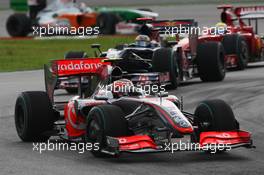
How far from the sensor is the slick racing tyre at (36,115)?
1361 cm

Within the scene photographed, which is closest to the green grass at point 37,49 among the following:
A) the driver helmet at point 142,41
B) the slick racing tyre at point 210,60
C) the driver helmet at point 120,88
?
the driver helmet at point 142,41

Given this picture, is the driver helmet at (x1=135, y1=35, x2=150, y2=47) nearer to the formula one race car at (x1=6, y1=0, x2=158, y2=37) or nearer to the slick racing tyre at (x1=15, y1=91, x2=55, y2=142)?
the slick racing tyre at (x1=15, y1=91, x2=55, y2=142)

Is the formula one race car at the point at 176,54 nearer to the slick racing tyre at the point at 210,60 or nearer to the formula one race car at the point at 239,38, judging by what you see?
the slick racing tyre at the point at 210,60

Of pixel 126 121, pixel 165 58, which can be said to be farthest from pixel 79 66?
pixel 165 58

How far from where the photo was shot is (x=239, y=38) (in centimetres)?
2531

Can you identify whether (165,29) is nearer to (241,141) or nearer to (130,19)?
(241,141)

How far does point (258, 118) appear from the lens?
16188mm

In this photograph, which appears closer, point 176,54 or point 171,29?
point 176,54

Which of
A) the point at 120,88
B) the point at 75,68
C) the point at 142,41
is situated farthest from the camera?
the point at 142,41

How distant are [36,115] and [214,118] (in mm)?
2690

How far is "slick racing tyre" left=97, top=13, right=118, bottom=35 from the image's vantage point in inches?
1574

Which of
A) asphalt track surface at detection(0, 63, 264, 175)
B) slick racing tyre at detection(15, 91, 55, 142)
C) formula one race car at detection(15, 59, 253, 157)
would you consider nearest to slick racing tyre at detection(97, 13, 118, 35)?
asphalt track surface at detection(0, 63, 264, 175)

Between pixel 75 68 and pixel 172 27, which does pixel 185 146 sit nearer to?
pixel 75 68

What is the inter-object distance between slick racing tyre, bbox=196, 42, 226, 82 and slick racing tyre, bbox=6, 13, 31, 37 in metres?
19.0
